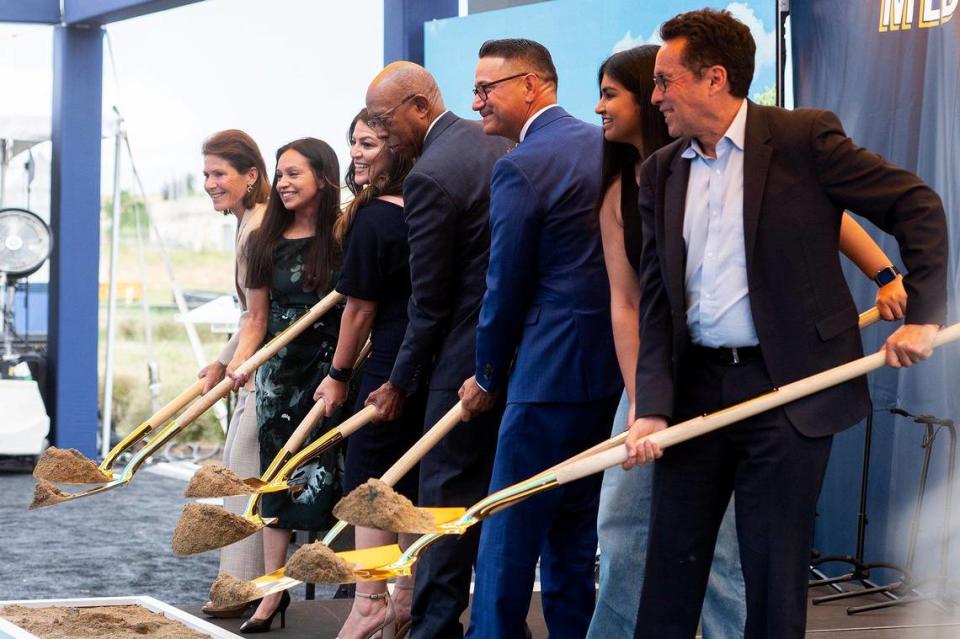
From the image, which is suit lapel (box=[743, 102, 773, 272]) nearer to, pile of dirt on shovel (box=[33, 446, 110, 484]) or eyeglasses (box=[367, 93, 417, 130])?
eyeglasses (box=[367, 93, 417, 130])

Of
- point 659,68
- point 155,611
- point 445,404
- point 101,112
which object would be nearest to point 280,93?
point 101,112

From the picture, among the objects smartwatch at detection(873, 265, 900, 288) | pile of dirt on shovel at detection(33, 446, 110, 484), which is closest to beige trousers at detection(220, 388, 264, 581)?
pile of dirt on shovel at detection(33, 446, 110, 484)

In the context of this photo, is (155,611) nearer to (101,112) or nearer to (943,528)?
(943,528)

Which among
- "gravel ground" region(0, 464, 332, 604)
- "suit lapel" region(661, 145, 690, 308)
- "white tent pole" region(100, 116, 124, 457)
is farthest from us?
"white tent pole" region(100, 116, 124, 457)

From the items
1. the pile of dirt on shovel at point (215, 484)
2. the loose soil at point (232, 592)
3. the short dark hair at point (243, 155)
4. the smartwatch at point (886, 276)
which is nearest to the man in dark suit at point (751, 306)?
the smartwatch at point (886, 276)

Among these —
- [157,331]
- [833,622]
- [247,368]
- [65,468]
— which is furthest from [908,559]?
[157,331]

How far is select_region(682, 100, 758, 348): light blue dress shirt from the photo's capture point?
2.56 meters

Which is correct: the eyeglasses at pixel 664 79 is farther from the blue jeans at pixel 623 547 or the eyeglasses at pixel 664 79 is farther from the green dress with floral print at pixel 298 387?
the green dress with floral print at pixel 298 387

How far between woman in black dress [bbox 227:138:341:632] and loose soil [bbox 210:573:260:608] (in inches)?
48.5

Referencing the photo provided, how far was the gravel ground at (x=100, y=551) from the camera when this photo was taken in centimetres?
525

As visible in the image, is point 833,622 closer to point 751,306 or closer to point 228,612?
point 228,612

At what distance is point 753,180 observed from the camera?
8.28 ft

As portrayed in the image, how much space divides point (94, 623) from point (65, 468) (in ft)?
1.61

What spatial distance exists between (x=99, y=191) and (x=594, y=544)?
262 inches
